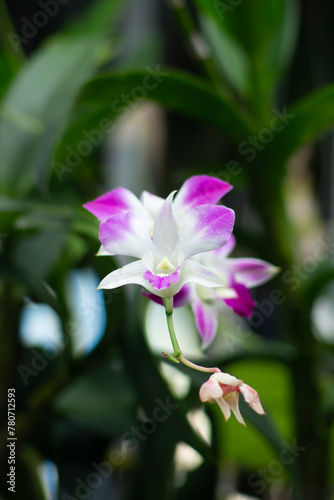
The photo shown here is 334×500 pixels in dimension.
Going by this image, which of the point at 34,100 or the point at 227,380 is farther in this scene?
the point at 34,100

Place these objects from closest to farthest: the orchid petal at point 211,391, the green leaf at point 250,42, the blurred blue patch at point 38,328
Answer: the orchid petal at point 211,391 < the green leaf at point 250,42 < the blurred blue patch at point 38,328

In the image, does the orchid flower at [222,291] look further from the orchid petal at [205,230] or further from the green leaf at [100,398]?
the green leaf at [100,398]

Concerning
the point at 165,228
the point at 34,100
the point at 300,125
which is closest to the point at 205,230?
the point at 165,228

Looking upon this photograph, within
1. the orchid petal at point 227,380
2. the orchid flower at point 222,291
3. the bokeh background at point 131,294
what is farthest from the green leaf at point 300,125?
the orchid petal at point 227,380

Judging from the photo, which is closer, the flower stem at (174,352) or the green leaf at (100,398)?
the flower stem at (174,352)

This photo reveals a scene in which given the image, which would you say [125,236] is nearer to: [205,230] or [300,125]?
[205,230]

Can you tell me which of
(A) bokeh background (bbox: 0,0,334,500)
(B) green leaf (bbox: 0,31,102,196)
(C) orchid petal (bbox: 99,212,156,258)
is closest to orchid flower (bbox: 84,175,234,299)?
(C) orchid petal (bbox: 99,212,156,258)
